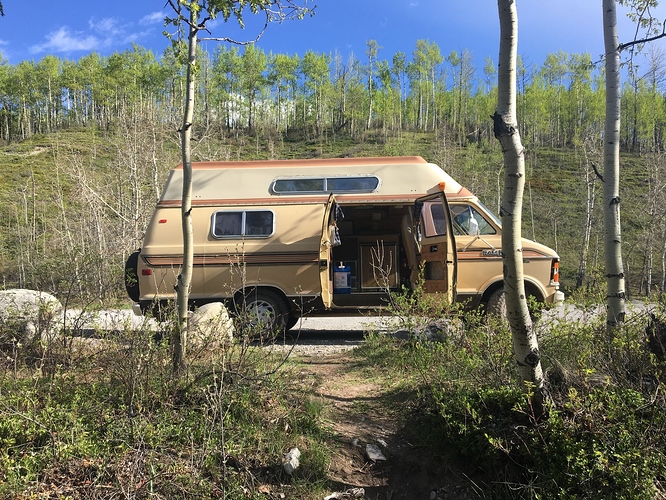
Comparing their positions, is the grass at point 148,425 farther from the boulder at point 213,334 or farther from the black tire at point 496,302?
the black tire at point 496,302

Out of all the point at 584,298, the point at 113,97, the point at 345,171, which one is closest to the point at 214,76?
the point at 113,97

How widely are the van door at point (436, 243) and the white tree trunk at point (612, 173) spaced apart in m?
2.65

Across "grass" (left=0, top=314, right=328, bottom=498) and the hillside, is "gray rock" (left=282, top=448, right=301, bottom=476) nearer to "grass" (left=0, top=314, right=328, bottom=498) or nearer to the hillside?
"grass" (left=0, top=314, right=328, bottom=498)

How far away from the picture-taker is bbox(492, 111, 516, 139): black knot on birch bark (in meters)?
3.08

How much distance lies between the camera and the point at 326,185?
8.44 meters

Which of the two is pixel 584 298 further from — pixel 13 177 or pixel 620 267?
pixel 13 177

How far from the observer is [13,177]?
38.2m

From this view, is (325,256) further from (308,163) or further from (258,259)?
(308,163)

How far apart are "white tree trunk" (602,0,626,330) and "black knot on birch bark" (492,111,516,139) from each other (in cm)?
234

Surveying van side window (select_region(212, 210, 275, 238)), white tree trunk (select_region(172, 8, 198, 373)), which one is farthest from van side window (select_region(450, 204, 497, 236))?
white tree trunk (select_region(172, 8, 198, 373))

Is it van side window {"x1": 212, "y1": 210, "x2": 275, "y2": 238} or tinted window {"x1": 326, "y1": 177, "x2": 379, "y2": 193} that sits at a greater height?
tinted window {"x1": 326, "y1": 177, "x2": 379, "y2": 193}

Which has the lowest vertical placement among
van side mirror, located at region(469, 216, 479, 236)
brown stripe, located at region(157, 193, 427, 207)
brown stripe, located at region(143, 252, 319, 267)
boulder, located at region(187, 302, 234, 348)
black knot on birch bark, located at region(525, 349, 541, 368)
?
boulder, located at region(187, 302, 234, 348)


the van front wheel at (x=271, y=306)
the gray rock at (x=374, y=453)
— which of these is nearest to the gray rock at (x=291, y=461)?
the gray rock at (x=374, y=453)

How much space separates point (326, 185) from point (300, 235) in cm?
111
